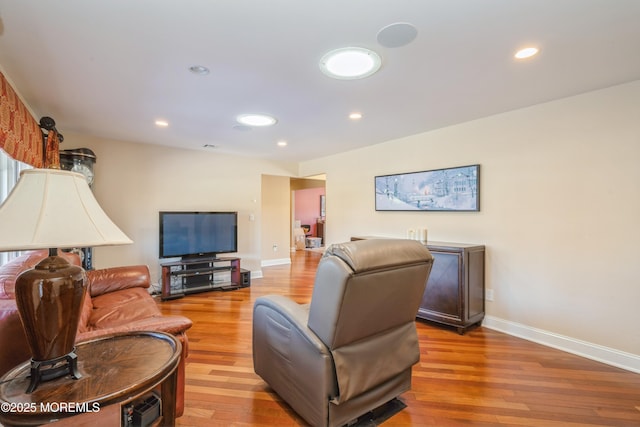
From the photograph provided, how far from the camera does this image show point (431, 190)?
3.72 metres

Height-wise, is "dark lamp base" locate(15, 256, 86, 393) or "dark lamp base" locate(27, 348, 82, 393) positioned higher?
"dark lamp base" locate(15, 256, 86, 393)

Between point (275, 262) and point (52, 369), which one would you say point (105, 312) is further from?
point (275, 262)

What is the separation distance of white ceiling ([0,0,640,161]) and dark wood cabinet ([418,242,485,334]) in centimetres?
149

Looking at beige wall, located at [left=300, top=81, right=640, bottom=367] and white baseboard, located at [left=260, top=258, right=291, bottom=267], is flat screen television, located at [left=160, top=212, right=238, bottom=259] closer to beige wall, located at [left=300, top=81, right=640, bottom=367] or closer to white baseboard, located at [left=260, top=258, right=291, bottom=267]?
white baseboard, located at [left=260, top=258, right=291, bottom=267]

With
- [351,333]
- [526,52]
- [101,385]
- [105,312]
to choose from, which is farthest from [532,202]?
[105,312]

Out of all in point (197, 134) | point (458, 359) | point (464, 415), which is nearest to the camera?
point (464, 415)

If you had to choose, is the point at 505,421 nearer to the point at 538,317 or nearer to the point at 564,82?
the point at 538,317

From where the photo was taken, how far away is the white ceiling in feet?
5.08

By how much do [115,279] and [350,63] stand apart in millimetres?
3065

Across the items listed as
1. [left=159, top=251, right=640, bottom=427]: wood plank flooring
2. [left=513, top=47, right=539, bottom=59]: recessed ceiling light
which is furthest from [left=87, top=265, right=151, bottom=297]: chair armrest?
[left=513, top=47, right=539, bottom=59]: recessed ceiling light

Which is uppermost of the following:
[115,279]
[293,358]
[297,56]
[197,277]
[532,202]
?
[297,56]

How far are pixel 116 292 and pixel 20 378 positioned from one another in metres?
2.09

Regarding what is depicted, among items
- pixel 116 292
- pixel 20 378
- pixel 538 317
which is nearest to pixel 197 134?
pixel 116 292

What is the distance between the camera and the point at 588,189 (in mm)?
2580
